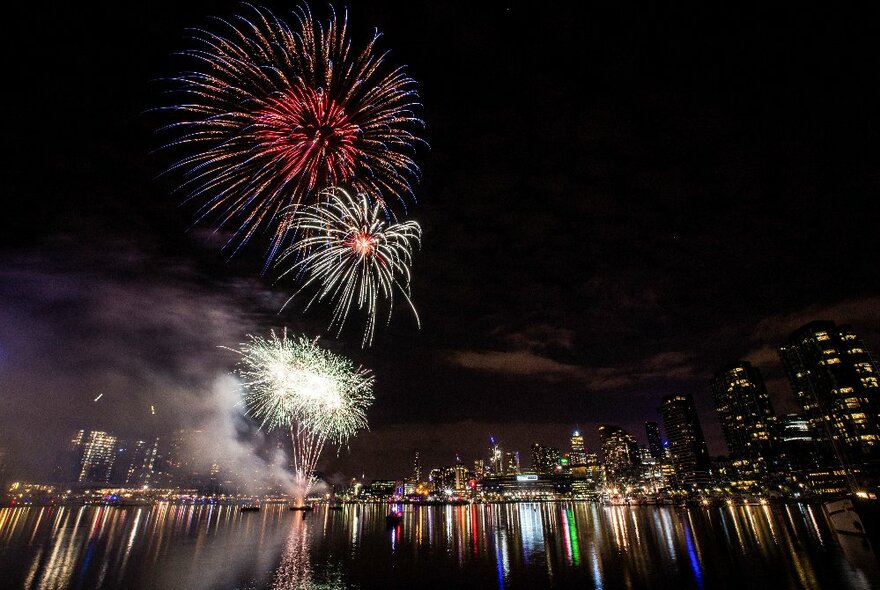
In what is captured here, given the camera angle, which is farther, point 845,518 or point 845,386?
point 845,386

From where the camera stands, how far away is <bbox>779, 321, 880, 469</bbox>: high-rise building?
12499cm

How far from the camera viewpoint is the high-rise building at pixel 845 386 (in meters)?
125

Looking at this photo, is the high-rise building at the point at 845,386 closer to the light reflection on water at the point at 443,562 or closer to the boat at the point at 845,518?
the boat at the point at 845,518

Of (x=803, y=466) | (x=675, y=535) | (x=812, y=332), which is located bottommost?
(x=675, y=535)

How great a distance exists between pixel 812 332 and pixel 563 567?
169017 millimetres

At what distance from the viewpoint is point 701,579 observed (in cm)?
2659

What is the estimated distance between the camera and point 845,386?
13388cm

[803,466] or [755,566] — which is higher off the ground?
[803,466]

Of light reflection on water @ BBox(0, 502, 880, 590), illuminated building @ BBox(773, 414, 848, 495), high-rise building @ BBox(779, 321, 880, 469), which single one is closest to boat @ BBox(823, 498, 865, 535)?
light reflection on water @ BBox(0, 502, 880, 590)

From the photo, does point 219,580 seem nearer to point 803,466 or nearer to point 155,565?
point 155,565

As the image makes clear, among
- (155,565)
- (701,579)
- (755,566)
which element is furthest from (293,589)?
(755,566)

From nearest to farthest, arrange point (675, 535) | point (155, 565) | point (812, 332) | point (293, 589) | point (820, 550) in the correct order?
point (293, 589) < point (155, 565) < point (820, 550) < point (675, 535) < point (812, 332)

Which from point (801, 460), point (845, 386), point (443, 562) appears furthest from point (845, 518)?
point (801, 460)

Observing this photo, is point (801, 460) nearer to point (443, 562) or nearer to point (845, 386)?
point (845, 386)
